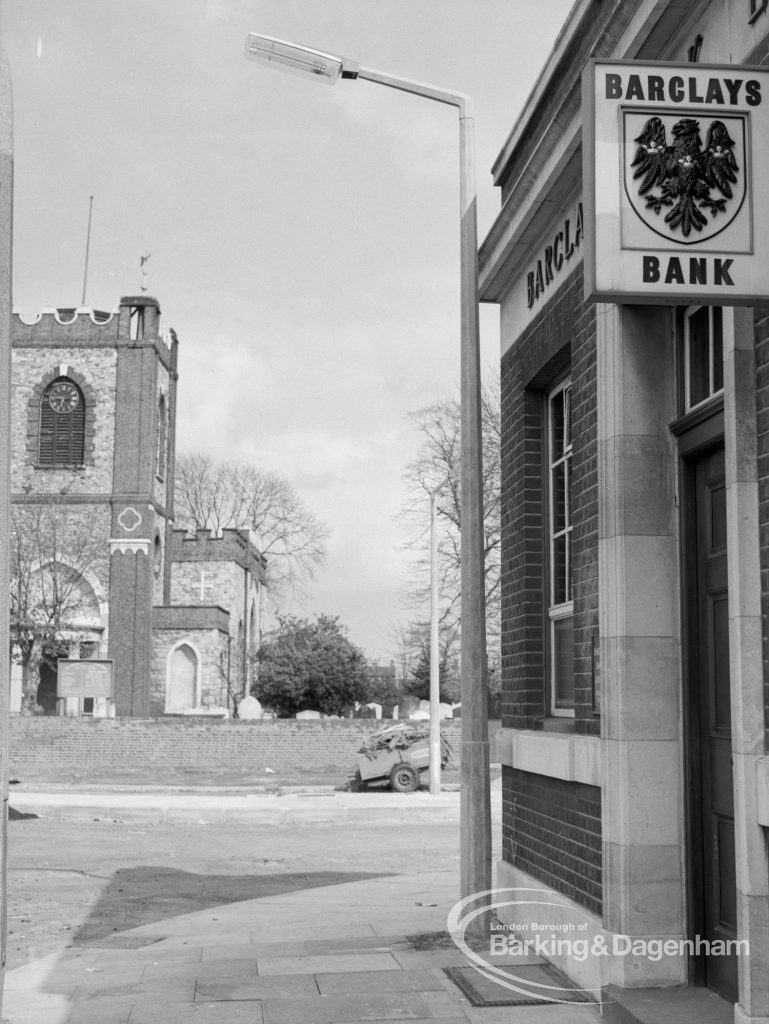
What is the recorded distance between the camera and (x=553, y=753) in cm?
731

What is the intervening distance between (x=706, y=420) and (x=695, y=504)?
19.5 inches

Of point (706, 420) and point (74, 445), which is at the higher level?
point (74, 445)

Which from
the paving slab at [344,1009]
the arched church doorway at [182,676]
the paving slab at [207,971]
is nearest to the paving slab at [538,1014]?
the paving slab at [344,1009]

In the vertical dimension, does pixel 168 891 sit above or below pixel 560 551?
below

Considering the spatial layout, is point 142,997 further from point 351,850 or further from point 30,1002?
point 351,850

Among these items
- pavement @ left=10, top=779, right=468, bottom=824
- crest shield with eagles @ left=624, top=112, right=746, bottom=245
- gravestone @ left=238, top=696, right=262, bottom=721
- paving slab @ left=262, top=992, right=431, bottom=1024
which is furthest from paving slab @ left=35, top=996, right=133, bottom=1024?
gravestone @ left=238, top=696, right=262, bottom=721

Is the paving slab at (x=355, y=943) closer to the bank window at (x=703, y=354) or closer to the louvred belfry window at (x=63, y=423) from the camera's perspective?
the bank window at (x=703, y=354)

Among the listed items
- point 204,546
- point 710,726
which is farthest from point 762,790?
point 204,546

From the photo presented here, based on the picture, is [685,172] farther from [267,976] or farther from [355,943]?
[355,943]

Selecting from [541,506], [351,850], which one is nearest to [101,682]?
[351,850]

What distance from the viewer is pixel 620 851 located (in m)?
6.07

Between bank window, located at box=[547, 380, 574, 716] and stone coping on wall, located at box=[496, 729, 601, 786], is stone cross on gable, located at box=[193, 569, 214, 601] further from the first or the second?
bank window, located at box=[547, 380, 574, 716]

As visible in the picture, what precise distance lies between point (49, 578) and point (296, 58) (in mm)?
40622

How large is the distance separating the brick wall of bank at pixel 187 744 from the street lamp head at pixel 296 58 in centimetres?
2650
